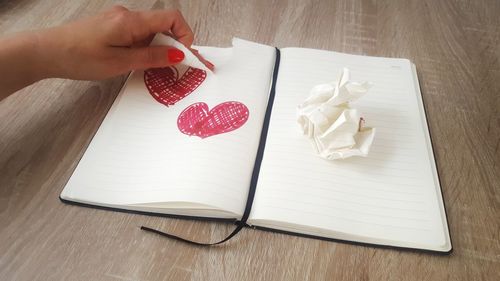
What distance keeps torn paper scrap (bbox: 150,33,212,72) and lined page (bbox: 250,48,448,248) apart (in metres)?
0.13

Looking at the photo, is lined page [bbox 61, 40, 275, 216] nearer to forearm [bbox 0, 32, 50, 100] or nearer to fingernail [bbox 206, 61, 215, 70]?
fingernail [bbox 206, 61, 215, 70]

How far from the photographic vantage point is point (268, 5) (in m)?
0.70

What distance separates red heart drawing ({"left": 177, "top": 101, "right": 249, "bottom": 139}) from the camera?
18.2 inches

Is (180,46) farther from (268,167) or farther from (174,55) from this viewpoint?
(268,167)

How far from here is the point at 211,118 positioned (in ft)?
1.56

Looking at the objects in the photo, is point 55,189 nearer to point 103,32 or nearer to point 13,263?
point 13,263

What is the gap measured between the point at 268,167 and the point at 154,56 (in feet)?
0.79

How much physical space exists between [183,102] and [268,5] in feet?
1.01

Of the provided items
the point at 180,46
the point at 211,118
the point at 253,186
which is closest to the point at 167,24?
the point at 180,46

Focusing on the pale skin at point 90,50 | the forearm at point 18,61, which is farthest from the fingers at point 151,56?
the forearm at point 18,61

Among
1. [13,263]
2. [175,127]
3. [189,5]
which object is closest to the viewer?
[13,263]

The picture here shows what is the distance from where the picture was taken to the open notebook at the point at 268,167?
0.39m

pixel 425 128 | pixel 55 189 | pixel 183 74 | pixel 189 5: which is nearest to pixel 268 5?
pixel 189 5

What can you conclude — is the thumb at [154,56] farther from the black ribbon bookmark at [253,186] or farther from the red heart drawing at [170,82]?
the black ribbon bookmark at [253,186]
